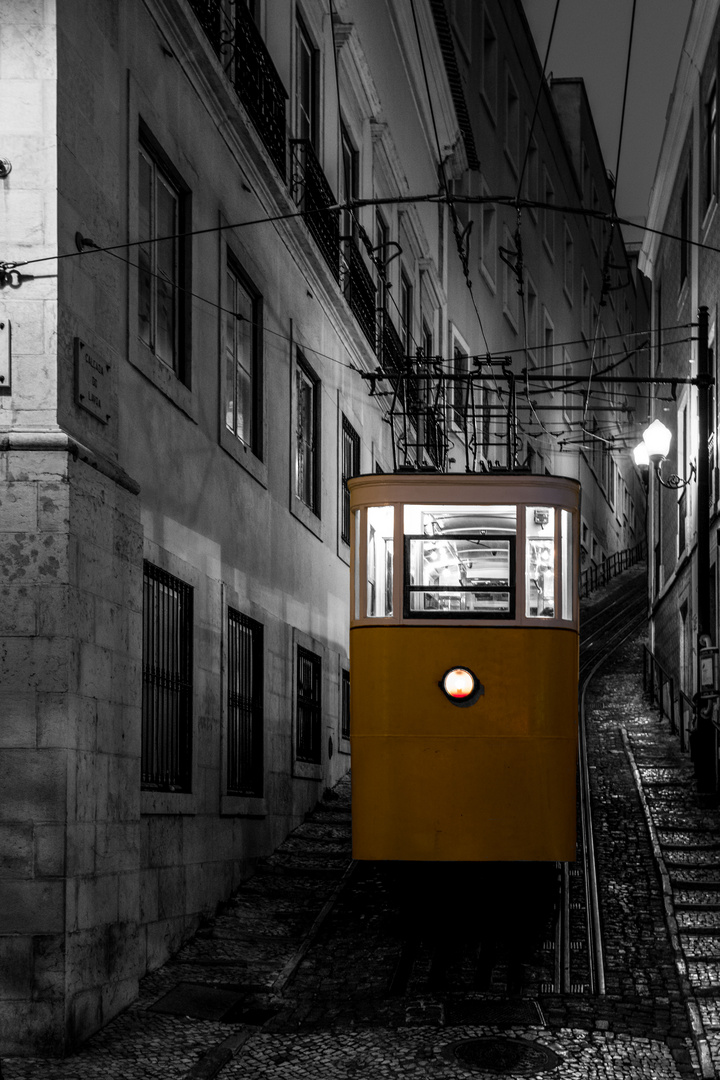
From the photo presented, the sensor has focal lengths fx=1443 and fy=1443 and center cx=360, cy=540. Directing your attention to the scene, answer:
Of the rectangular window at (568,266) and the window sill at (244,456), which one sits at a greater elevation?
the rectangular window at (568,266)

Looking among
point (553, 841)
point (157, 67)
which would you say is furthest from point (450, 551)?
point (157, 67)

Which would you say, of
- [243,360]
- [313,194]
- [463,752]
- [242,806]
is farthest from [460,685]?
[313,194]

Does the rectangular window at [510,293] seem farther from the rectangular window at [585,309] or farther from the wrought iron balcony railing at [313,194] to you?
the wrought iron balcony railing at [313,194]

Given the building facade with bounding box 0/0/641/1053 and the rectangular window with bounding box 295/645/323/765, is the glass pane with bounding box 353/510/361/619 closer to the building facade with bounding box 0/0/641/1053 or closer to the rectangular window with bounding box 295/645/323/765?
the building facade with bounding box 0/0/641/1053

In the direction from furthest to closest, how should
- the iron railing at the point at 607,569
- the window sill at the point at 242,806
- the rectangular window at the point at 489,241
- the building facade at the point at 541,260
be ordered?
the iron railing at the point at 607,569 → the rectangular window at the point at 489,241 → the building facade at the point at 541,260 → the window sill at the point at 242,806

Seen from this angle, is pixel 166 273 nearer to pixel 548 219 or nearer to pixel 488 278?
pixel 488 278

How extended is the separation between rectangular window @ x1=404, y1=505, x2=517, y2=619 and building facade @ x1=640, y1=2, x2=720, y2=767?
5.92m

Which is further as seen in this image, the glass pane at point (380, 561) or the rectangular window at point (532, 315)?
the rectangular window at point (532, 315)

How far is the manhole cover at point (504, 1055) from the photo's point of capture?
8.05 metres

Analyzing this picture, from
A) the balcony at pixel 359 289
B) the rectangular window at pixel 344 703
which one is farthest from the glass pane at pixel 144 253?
the rectangular window at pixel 344 703

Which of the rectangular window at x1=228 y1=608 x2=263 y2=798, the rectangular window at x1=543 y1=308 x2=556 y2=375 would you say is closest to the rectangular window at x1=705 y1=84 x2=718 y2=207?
the rectangular window at x1=228 y1=608 x2=263 y2=798

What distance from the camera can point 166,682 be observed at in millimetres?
10641

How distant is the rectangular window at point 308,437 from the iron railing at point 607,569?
839 inches

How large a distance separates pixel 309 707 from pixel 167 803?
6.06m
